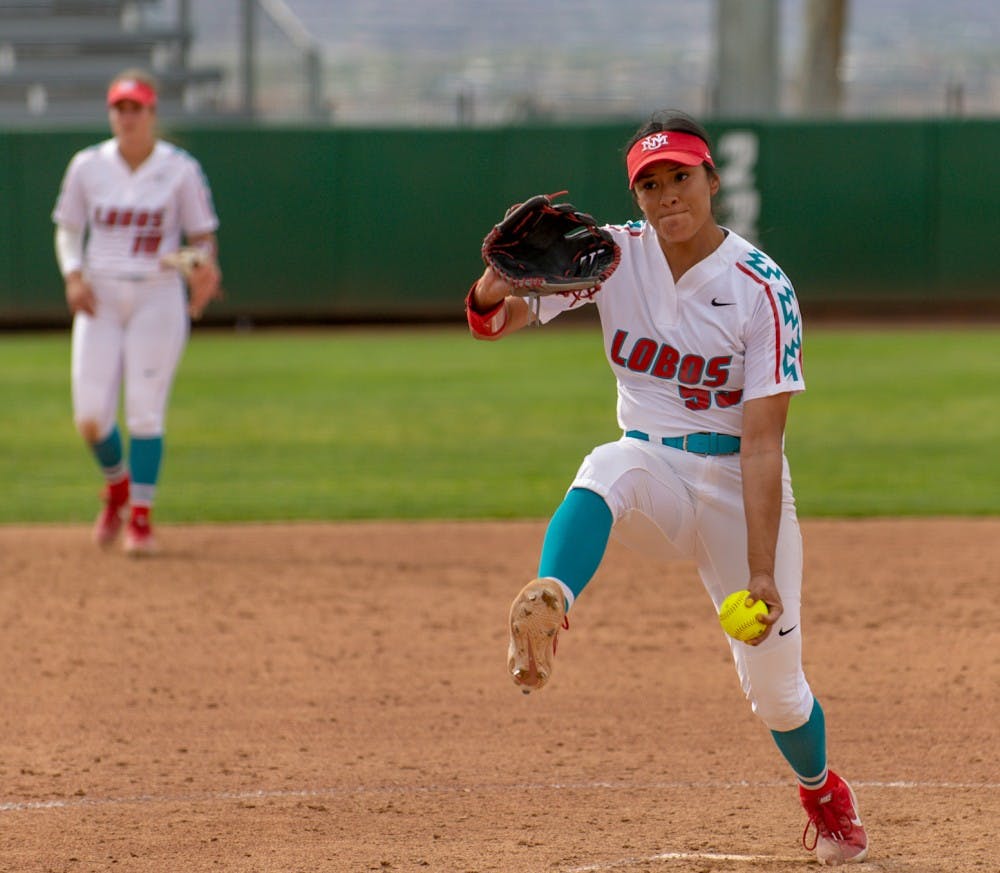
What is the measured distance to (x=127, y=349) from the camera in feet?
26.1

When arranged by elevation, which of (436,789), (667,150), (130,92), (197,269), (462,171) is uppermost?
(667,150)

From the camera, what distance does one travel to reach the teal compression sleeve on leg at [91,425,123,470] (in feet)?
26.9

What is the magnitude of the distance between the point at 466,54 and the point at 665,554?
3035 cm

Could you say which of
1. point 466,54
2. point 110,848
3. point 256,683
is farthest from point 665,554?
point 466,54

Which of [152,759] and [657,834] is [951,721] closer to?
[657,834]

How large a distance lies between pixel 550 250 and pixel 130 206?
4.67 m

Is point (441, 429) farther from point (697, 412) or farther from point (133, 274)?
point (697, 412)

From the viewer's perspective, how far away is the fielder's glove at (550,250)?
12.4 feet

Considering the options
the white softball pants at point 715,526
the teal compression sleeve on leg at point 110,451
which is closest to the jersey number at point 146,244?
the teal compression sleeve on leg at point 110,451

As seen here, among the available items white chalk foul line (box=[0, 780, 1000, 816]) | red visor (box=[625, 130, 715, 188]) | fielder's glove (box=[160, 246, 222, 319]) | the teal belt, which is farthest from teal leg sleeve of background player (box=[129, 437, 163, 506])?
red visor (box=[625, 130, 715, 188])

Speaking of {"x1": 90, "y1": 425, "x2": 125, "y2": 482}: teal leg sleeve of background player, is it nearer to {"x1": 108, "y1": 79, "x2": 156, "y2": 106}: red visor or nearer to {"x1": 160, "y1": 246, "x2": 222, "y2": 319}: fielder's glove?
{"x1": 160, "y1": 246, "x2": 222, "y2": 319}: fielder's glove

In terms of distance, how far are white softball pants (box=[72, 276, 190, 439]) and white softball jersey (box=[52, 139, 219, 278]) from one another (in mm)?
101

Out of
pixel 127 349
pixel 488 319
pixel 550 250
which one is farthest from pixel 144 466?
pixel 550 250

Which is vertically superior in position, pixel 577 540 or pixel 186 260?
pixel 577 540
